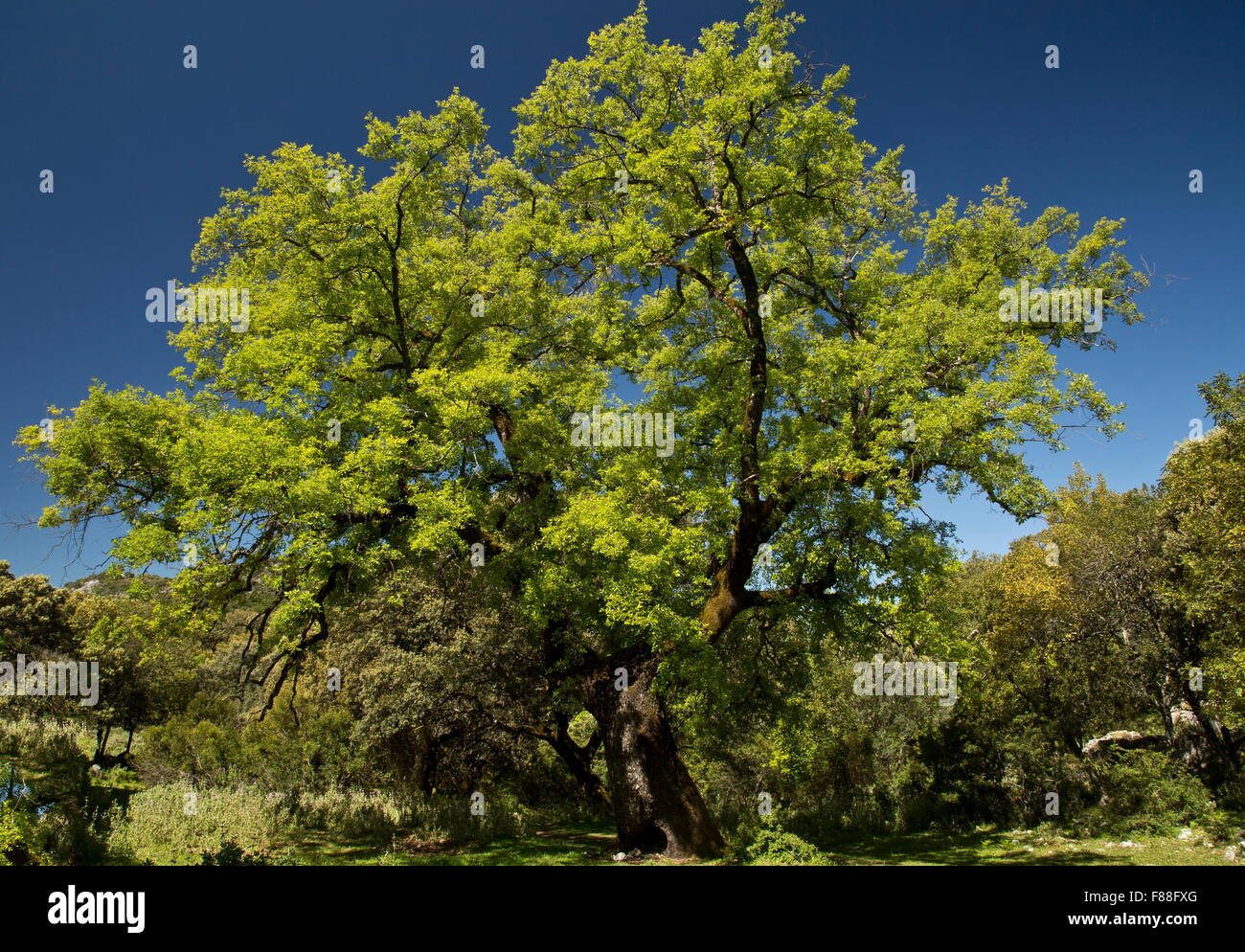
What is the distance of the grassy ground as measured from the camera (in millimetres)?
12578

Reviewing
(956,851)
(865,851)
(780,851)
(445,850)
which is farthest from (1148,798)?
(445,850)

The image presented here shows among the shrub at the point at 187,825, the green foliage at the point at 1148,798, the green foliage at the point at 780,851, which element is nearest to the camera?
the green foliage at the point at 780,851

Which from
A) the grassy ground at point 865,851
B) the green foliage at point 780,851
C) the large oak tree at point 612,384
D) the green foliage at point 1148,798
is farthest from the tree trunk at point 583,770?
the green foliage at point 1148,798

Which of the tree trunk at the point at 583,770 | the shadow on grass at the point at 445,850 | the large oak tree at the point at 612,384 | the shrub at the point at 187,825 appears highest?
the large oak tree at the point at 612,384

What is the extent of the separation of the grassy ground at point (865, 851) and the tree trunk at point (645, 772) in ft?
2.47

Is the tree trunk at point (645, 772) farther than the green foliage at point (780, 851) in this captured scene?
Yes

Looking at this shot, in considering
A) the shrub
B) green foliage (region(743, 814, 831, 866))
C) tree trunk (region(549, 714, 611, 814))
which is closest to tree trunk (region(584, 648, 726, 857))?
green foliage (region(743, 814, 831, 866))

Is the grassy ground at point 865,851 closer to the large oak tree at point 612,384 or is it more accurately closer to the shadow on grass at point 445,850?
the shadow on grass at point 445,850

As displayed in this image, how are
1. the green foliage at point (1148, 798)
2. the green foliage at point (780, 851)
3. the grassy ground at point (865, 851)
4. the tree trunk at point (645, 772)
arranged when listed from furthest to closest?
the green foliage at point (1148, 798), the tree trunk at point (645, 772), the grassy ground at point (865, 851), the green foliage at point (780, 851)

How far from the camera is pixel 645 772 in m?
13.5

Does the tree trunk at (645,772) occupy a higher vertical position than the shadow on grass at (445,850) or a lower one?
higher

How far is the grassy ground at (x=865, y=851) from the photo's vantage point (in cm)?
1258

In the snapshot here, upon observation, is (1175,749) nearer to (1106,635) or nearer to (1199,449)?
(1106,635)

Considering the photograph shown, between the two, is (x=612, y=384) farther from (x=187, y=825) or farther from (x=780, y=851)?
(x=187, y=825)
